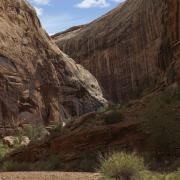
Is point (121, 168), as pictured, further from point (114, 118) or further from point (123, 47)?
point (123, 47)

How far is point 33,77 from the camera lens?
124 ft

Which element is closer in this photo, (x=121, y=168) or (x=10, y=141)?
(x=121, y=168)

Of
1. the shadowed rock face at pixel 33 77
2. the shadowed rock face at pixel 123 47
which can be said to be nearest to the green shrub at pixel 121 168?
the shadowed rock face at pixel 33 77

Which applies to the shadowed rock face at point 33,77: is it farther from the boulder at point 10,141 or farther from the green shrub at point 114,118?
the green shrub at point 114,118

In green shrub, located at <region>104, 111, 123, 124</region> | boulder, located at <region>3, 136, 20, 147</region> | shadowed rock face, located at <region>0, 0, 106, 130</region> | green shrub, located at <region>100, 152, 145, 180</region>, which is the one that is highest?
shadowed rock face, located at <region>0, 0, 106, 130</region>

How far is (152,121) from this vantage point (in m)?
16.4

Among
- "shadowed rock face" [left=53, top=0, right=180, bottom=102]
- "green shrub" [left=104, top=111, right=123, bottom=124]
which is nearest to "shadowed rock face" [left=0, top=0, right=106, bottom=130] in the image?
"shadowed rock face" [left=53, top=0, right=180, bottom=102]

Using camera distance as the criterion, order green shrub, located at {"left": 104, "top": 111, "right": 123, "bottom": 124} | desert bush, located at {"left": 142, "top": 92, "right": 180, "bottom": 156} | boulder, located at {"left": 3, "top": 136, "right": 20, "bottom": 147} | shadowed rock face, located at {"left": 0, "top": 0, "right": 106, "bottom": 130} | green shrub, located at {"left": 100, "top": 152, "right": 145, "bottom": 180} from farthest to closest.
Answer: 1. shadowed rock face, located at {"left": 0, "top": 0, "right": 106, "bottom": 130}
2. boulder, located at {"left": 3, "top": 136, "right": 20, "bottom": 147}
3. green shrub, located at {"left": 104, "top": 111, "right": 123, "bottom": 124}
4. desert bush, located at {"left": 142, "top": 92, "right": 180, "bottom": 156}
5. green shrub, located at {"left": 100, "top": 152, "right": 145, "bottom": 180}

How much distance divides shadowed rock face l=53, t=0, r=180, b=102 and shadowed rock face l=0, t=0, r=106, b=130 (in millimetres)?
6055

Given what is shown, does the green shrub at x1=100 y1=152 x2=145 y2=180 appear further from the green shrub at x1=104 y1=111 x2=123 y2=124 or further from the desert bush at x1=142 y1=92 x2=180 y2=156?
the green shrub at x1=104 y1=111 x2=123 y2=124

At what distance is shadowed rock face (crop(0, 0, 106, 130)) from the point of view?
115 ft

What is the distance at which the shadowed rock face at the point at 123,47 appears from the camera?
49875 mm

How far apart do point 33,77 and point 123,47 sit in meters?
19.2

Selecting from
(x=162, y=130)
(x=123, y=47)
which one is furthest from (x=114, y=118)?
(x=123, y=47)
